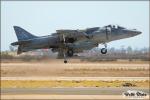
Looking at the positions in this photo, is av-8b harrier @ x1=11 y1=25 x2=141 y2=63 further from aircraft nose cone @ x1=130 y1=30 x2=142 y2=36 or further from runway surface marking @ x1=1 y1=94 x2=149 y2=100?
runway surface marking @ x1=1 y1=94 x2=149 y2=100

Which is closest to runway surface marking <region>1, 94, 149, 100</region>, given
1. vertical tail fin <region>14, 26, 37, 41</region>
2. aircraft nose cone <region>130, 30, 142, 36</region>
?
aircraft nose cone <region>130, 30, 142, 36</region>

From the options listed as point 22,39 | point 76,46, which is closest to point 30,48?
point 22,39

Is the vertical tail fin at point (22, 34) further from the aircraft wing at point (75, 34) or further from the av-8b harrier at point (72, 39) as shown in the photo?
the aircraft wing at point (75, 34)

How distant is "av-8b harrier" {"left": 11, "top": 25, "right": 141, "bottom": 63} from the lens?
53.5m

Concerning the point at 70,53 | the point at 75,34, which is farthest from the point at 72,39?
the point at 70,53

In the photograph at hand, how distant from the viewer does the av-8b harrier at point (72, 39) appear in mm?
53531

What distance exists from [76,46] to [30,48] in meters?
5.88

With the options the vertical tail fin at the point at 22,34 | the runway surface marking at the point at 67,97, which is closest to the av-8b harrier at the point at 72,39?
the vertical tail fin at the point at 22,34

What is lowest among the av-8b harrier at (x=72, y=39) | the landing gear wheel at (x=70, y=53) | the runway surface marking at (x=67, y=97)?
the runway surface marking at (x=67, y=97)

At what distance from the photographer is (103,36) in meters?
54.3

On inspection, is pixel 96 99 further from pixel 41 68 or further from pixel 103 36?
pixel 103 36

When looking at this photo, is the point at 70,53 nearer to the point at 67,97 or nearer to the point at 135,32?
the point at 135,32

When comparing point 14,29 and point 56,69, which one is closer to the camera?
point 56,69

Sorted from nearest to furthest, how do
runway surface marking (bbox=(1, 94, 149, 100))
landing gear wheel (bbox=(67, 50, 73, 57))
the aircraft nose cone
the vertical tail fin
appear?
1. runway surface marking (bbox=(1, 94, 149, 100))
2. the aircraft nose cone
3. landing gear wheel (bbox=(67, 50, 73, 57))
4. the vertical tail fin
